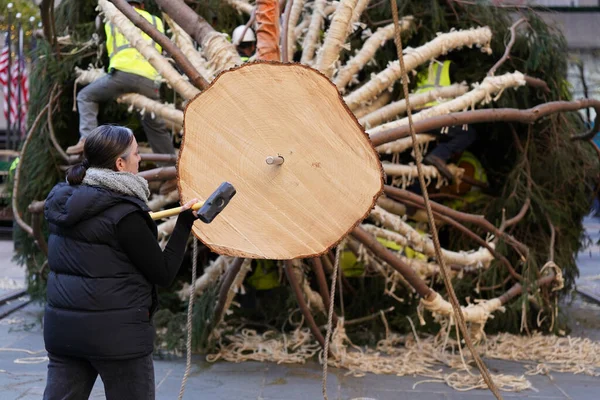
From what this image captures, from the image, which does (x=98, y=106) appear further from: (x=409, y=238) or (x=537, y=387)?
(x=537, y=387)

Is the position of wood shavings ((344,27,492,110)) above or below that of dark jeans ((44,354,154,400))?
above

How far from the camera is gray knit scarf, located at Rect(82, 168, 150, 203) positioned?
2.94 metres

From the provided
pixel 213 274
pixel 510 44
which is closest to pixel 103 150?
pixel 213 274

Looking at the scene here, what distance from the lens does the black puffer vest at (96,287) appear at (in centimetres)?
287

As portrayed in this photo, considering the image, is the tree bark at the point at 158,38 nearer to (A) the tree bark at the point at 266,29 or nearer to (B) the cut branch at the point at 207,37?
(B) the cut branch at the point at 207,37

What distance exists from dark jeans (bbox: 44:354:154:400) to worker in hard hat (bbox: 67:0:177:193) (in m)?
2.94

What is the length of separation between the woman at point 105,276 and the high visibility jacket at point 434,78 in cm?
357

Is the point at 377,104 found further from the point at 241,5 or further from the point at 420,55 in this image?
the point at 241,5

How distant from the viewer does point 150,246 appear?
291 cm

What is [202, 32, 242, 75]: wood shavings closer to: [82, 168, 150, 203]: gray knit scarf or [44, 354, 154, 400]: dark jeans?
[82, 168, 150, 203]: gray knit scarf

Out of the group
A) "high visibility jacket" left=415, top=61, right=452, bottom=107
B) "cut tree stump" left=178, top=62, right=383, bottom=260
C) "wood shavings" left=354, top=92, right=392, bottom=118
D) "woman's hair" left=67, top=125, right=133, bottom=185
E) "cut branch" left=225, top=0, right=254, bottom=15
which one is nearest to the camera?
"woman's hair" left=67, top=125, right=133, bottom=185

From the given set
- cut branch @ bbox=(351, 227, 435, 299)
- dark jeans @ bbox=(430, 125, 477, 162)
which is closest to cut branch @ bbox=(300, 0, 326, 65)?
cut branch @ bbox=(351, 227, 435, 299)

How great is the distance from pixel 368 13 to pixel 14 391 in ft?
12.4

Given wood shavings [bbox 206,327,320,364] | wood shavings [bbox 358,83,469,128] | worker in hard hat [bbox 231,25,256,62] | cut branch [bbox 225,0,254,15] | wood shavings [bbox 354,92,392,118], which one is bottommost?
wood shavings [bbox 206,327,320,364]
